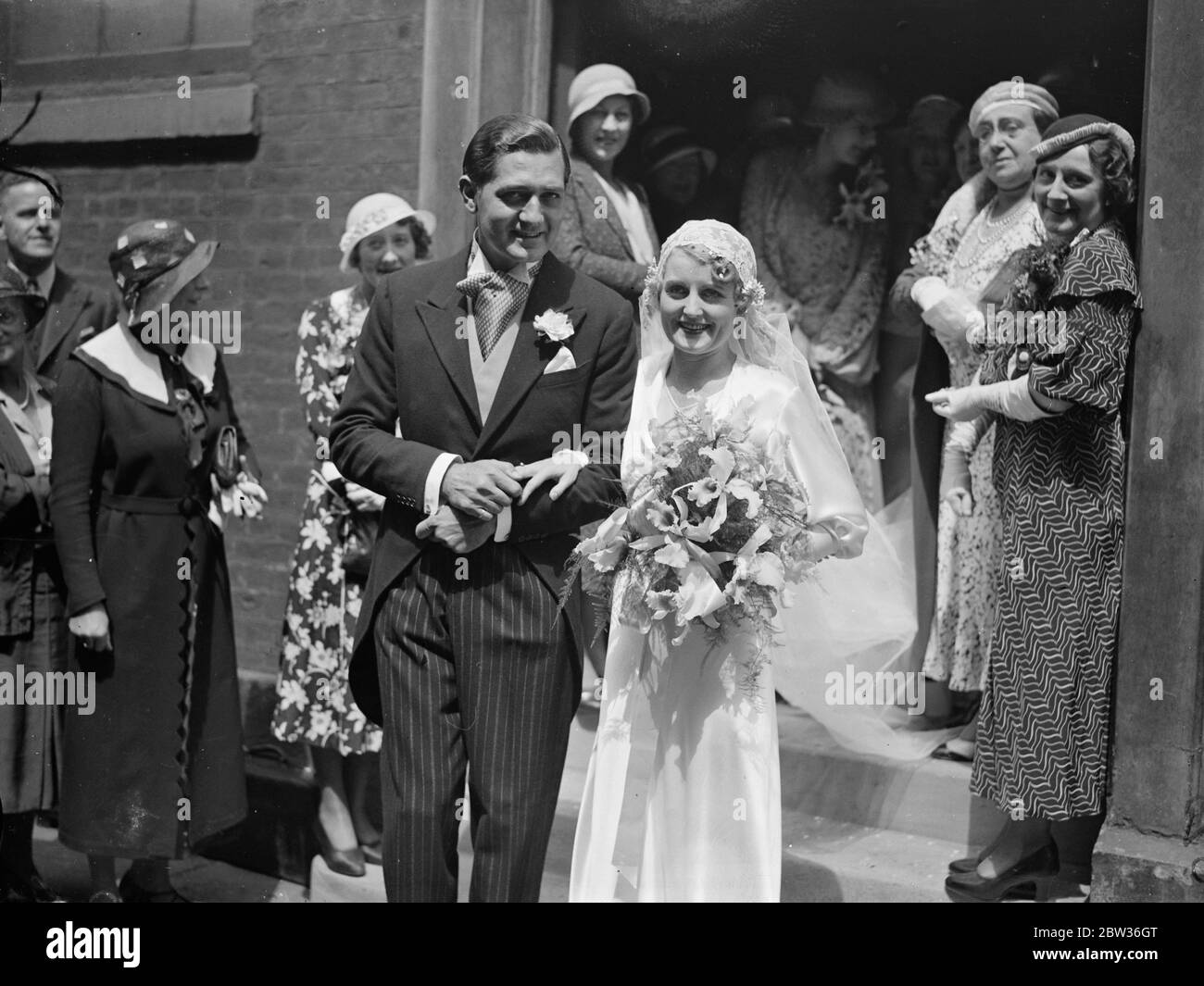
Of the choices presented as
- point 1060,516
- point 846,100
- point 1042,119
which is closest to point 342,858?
point 1060,516

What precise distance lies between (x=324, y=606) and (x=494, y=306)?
211 centimetres

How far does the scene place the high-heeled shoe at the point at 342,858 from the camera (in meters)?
5.83

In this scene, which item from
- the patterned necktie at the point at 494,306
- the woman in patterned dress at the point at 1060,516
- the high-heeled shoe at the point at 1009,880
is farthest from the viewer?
the high-heeled shoe at the point at 1009,880

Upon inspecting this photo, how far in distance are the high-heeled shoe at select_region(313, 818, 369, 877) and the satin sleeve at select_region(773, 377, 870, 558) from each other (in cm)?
250

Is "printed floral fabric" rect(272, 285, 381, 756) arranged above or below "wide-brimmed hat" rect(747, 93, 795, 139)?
below

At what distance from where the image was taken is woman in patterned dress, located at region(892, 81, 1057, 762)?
218 inches

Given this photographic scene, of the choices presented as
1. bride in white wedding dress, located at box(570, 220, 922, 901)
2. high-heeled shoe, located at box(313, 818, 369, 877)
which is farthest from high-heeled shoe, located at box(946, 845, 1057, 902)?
high-heeled shoe, located at box(313, 818, 369, 877)

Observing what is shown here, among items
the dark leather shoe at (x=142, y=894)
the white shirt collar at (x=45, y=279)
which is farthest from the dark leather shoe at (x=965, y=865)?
the white shirt collar at (x=45, y=279)

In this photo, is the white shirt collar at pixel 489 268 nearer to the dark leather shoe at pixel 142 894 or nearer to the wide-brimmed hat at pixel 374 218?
the wide-brimmed hat at pixel 374 218

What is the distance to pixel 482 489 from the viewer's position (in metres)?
3.94

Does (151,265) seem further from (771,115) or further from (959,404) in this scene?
(771,115)

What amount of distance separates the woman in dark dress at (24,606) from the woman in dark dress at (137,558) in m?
0.20

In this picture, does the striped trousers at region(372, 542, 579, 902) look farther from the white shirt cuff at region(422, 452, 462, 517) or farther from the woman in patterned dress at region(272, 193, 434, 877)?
the woman in patterned dress at region(272, 193, 434, 877)
